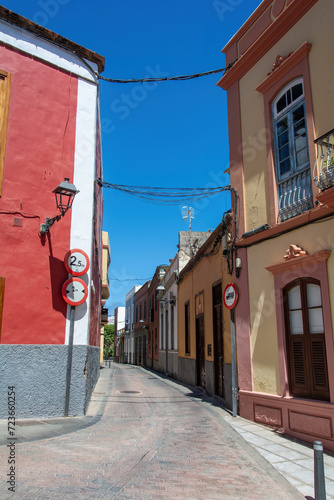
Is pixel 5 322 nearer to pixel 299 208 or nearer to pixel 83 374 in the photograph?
pixel 83 374

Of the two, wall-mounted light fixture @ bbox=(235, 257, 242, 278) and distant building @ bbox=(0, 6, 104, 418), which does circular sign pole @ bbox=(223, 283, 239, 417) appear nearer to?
wall-mounted light fixture @ bbox=(235, 257, 242, 278)

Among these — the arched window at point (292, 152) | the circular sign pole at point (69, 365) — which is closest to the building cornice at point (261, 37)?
the arched window at point (292, 152)

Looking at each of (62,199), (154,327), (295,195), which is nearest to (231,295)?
(295,195)

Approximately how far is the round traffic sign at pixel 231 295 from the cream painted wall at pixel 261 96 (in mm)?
1428

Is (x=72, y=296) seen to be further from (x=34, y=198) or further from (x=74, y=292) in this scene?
(x=34, y=198)

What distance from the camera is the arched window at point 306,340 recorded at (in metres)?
6.80

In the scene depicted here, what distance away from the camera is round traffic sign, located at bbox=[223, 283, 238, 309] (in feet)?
30.1

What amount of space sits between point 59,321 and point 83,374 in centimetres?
122

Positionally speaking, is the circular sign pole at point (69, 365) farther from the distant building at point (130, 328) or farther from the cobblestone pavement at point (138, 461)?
the distant building at point (130, 328)

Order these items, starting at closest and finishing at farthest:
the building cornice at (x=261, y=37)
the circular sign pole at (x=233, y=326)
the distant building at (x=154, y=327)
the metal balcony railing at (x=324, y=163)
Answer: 1. the metal balcony railing at (x=324, y=163)
2. the building cornice at (x=261, y=37)
3. the circular sign pole at (x=233, y=326)
4. the distant building at (x=154, y=327)

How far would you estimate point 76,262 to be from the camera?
8.66 meters

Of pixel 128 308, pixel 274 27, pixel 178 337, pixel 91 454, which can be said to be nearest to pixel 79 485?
pixel 91 454

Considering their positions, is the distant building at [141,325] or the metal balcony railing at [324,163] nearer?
the metal balcony railing at [324,163]

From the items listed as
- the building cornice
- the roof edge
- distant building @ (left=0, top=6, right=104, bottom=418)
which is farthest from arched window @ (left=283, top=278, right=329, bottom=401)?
the roof edge
